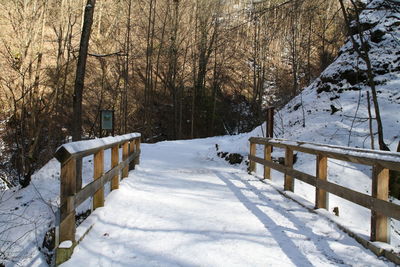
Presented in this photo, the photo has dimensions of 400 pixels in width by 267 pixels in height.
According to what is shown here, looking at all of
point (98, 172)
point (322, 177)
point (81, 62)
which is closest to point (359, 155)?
point (322, 177)

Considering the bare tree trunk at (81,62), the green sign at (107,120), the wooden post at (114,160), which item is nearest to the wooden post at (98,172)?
the wooden post at (114,160)

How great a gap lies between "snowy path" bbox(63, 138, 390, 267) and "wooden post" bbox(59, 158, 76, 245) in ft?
0.82

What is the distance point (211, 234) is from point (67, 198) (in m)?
1.74

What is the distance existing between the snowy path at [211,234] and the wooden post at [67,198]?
0.25 metres

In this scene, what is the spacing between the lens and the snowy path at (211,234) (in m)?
3.42

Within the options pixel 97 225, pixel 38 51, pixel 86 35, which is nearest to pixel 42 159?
pixel 38 51

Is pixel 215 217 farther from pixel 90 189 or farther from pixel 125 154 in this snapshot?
pixel 125 154

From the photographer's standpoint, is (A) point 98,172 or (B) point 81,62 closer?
(A) point 98,172

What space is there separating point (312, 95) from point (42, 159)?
13.7 meters

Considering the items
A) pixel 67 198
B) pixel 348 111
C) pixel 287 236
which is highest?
pixel 348 111

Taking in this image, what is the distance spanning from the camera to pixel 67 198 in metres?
3.40

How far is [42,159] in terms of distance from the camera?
57.2 ft

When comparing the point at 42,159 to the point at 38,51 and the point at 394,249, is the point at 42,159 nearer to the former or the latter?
the point at 38,51

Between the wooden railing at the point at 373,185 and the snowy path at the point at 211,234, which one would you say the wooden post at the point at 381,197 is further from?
the snowy path at the point at 211,234
